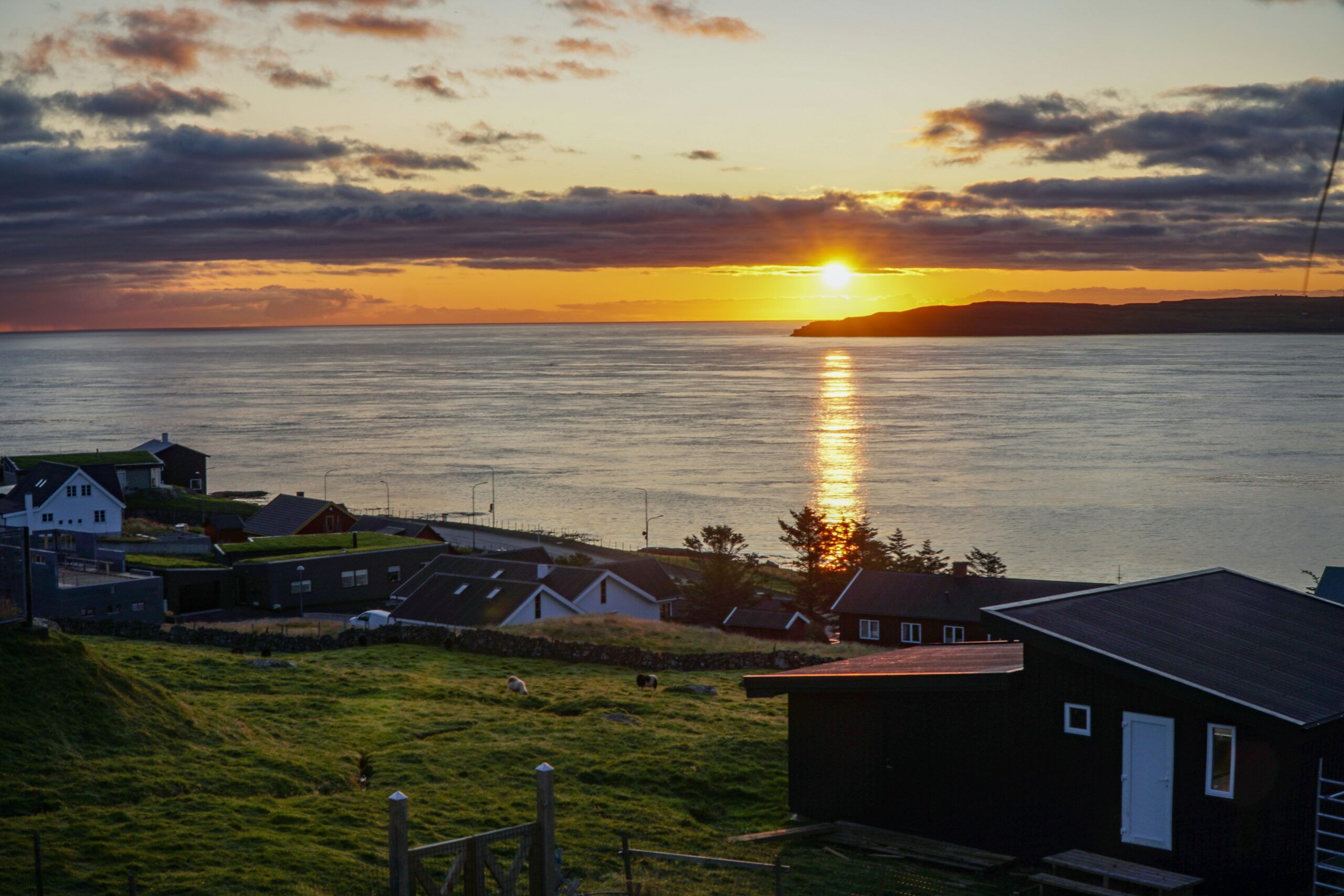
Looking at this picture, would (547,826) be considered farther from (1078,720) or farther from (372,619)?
(372,619)

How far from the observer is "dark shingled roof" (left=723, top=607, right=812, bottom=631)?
62.3 metres

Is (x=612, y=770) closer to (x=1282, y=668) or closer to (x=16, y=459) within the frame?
(x=1282, y=668)

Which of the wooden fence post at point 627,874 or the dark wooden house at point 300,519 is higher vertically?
the wooden fence post at point 627,874

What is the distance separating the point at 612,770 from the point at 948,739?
273 inches

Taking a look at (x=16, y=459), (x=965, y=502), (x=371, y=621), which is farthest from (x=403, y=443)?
(x=371, y=621)

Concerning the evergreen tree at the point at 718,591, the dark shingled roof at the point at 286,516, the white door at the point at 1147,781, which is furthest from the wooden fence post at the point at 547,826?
the dark shingled roof at the point at 286,516

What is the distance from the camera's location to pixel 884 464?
132 m

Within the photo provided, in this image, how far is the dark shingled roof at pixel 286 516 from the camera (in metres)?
83.9

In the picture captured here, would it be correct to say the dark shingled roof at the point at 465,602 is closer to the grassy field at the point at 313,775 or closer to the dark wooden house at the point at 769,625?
the dark wooden house at the point at 769,625

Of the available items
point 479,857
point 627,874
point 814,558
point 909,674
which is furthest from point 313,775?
point 814,558

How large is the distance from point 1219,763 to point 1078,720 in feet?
6.57

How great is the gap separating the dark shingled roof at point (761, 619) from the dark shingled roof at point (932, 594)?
2711 mm

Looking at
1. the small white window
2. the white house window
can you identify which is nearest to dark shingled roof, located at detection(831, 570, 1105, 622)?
the small white window

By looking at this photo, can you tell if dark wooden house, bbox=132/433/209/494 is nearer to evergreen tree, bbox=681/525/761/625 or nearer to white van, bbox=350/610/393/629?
white van, bbox=350/610/393/629
